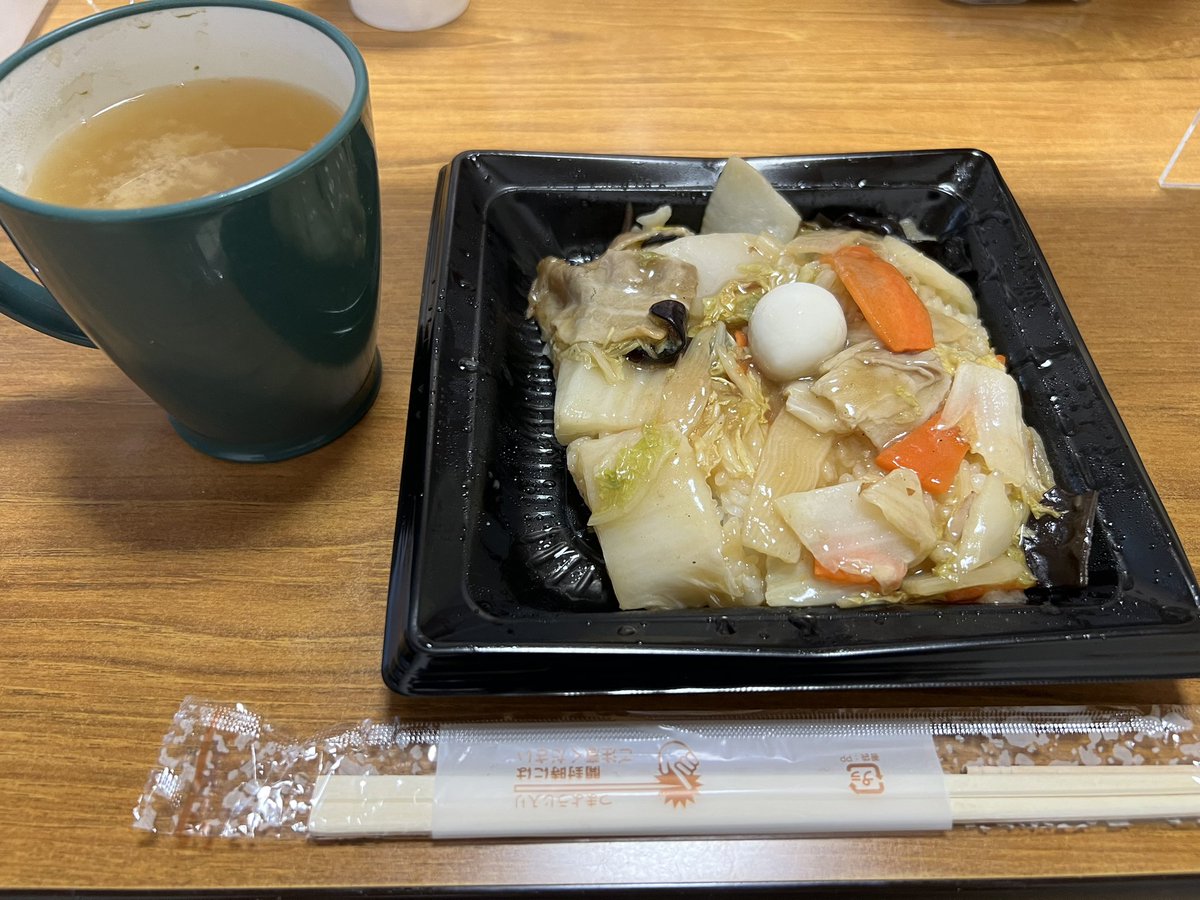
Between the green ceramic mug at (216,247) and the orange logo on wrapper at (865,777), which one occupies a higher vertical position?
the green ceramic mug at (216,247)

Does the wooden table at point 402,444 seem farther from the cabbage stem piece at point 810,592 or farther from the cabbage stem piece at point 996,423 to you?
the cabbage stem piece at point 996,423

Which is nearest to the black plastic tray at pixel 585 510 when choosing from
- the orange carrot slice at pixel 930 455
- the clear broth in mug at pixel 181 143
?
the orange carrot slice at pixel 930 455

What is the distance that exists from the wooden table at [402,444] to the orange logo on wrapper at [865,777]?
0.05 m

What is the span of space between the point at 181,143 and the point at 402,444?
484 mm

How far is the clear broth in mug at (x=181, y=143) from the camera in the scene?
0.98 metres

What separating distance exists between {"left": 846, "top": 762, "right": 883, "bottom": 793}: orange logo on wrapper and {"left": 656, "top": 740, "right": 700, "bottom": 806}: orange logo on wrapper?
6.4 inches

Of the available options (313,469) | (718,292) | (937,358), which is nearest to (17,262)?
(313,469)

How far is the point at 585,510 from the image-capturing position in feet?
3.75

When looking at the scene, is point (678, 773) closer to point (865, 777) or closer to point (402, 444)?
point (865, 777)

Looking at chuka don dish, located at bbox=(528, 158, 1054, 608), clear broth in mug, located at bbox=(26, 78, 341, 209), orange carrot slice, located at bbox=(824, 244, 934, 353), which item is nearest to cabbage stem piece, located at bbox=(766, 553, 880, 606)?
chuka don dish, located at bbox=(528, 158, 1054, 608)

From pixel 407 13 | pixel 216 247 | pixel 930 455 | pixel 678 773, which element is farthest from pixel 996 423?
pixel 407 13

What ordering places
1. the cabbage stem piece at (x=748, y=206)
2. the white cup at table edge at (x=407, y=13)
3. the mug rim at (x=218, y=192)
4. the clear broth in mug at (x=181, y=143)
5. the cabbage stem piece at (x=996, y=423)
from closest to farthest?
the mug rim at (x=218, y=192) → the clear broth in mug at (x=181, y=143) → the cabbage stem piece at (x=996, y=423) → the cabbage stem piece at (x=748, y=206) → the white cup at table edge at (x=407, y=13)

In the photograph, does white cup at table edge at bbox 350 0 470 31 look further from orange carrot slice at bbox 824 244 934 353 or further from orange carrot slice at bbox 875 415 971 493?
orange carrot slice at bbox 875 415 971 493

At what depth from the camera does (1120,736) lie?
924mm
